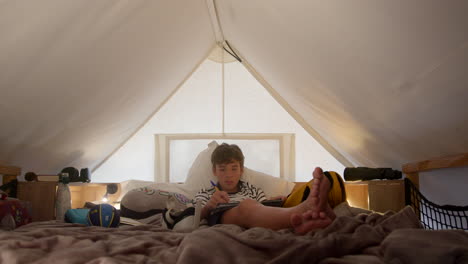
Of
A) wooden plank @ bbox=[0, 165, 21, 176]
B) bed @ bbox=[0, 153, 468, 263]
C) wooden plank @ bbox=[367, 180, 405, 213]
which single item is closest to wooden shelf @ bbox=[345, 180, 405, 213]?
wooden plank @ bbox=[367, 180, 405, 213]

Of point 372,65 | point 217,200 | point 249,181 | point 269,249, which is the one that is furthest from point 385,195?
point 269,249

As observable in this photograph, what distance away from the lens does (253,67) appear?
322 cm

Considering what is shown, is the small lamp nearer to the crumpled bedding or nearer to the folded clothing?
the folded clothing

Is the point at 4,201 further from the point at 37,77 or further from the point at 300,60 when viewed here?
the point at 300,60

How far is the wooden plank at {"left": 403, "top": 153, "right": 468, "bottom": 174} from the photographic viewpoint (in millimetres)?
1657

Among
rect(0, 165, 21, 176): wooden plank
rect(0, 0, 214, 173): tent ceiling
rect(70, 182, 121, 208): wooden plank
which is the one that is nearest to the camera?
rect(0, 0, 214, 173): tent ceiling

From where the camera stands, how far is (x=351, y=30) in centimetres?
153

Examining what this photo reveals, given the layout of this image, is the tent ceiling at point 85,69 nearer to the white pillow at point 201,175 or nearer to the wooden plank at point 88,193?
the wooden plank at point 88,193

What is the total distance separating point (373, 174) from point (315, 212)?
1.35m

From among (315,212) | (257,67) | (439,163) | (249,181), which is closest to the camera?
(315,212)

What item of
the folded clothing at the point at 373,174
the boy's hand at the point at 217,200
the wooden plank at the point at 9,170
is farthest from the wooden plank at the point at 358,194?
the wooden plank at the point at 9,170

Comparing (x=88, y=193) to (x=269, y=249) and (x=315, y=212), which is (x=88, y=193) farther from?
(x=269, y=249)

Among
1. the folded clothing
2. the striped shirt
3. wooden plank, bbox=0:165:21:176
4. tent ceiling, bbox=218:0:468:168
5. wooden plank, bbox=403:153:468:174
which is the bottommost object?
the striped shirt

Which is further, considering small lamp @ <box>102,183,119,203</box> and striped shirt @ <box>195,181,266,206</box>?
small lamp @ <box>102,183,119,203</box>
